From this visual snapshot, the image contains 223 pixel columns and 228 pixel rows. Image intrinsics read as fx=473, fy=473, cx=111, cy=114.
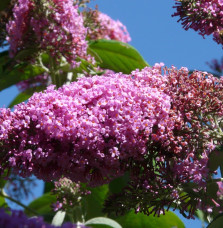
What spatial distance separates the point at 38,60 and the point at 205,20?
67.8 inches

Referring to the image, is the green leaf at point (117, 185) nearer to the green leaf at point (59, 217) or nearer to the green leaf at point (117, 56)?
the green leaf at point (59, 217)

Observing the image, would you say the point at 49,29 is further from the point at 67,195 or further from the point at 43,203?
the point at 43,203

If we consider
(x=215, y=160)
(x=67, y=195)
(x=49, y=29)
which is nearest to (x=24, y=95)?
(x=49, y=29)

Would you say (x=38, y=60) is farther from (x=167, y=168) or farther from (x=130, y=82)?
(x=167, y=168)

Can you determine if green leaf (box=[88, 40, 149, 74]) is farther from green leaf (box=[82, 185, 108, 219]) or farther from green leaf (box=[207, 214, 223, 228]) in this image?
green leaf (box=[207, 214, 223, 228])

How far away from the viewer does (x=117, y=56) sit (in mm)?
3977

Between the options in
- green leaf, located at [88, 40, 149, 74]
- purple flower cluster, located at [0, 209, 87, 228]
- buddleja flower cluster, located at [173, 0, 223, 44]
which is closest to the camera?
purple flower cluster, located at [0, 209, 87, 228]

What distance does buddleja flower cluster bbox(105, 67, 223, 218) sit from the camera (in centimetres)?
191

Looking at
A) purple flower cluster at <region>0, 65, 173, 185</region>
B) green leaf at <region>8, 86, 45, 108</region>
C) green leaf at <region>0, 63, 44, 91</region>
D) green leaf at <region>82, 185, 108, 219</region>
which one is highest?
green leaf at <region>0, 63, 44, 91</region>

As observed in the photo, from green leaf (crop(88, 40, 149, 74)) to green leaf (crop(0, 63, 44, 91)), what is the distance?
476 millimetres

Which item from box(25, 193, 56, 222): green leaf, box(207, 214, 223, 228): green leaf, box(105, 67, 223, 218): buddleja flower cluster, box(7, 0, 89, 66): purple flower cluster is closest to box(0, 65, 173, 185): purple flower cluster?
box(105, 67, 223, 218): buddleja flower cluster

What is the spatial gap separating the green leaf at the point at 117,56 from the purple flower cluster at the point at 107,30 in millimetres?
171

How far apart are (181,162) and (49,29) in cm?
168

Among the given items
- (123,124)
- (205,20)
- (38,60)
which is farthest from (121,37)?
(123,124)
